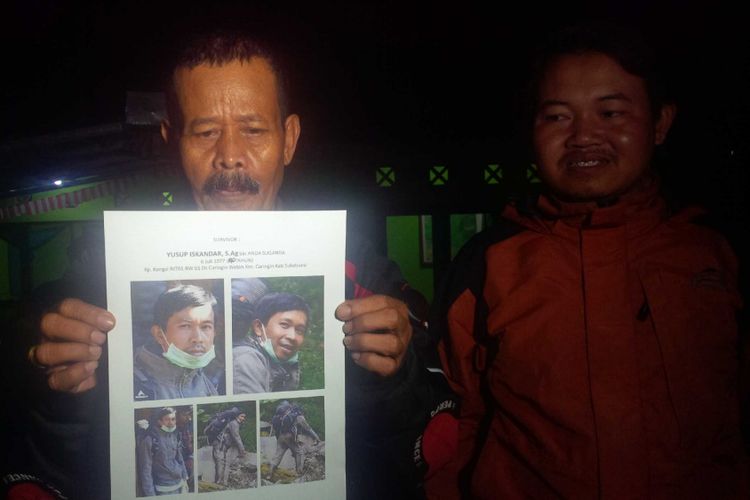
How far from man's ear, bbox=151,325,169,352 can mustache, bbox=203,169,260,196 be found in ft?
1.42

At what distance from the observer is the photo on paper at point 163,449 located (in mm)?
945

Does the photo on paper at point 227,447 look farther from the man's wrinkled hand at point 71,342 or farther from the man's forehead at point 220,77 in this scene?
the man's forehead at point 220,77

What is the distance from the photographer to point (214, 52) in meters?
1.18

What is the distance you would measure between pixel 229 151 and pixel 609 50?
1.18 meters

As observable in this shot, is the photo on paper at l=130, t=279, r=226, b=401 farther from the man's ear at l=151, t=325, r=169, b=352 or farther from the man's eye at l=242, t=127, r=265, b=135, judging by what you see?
the man's eye at l=242, t=127, r=265, b=135

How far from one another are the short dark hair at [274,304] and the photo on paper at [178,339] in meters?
0.09

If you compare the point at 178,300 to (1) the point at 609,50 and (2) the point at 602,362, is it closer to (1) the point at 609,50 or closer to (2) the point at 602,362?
(2) the point at 602,362

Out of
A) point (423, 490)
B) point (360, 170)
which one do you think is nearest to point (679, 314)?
point (423, 490)

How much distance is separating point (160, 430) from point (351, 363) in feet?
1.61

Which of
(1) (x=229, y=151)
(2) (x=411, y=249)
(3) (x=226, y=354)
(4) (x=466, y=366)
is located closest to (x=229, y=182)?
(1) (x=229, y=151)

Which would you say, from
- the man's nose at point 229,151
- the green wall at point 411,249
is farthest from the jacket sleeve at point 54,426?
the green wall at point 411,249

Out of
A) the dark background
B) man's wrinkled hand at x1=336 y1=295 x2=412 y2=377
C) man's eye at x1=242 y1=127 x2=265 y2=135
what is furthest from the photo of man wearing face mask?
the dark background

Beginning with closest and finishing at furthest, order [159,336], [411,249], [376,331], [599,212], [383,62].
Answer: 1. [159,336]
2. [376,331]
3. [599,212]
4. [383,62]
5. [411,249]

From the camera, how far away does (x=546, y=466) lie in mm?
1222
